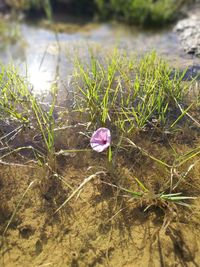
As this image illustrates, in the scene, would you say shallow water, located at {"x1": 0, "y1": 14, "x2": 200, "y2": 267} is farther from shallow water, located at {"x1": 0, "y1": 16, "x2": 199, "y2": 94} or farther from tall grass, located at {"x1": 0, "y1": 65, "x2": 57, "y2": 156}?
shallow water, located at {"x1": 0, "y1": 16, "x2": 199, "y2": 94}

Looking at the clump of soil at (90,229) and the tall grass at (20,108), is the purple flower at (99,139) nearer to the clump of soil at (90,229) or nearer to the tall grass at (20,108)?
the clump of soil at (90,229)

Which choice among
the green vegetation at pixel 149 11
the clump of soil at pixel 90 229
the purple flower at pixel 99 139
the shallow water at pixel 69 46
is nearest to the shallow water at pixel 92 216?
the clump of soil at pixel 90 229

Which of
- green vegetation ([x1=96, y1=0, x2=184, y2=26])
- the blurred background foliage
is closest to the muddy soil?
the blurred background foliage

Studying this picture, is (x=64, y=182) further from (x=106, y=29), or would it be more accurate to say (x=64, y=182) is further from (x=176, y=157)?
(x=106, y=29)

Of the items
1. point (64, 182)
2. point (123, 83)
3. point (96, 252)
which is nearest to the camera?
point (96, 252)

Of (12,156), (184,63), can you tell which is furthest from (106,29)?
(12,156)
